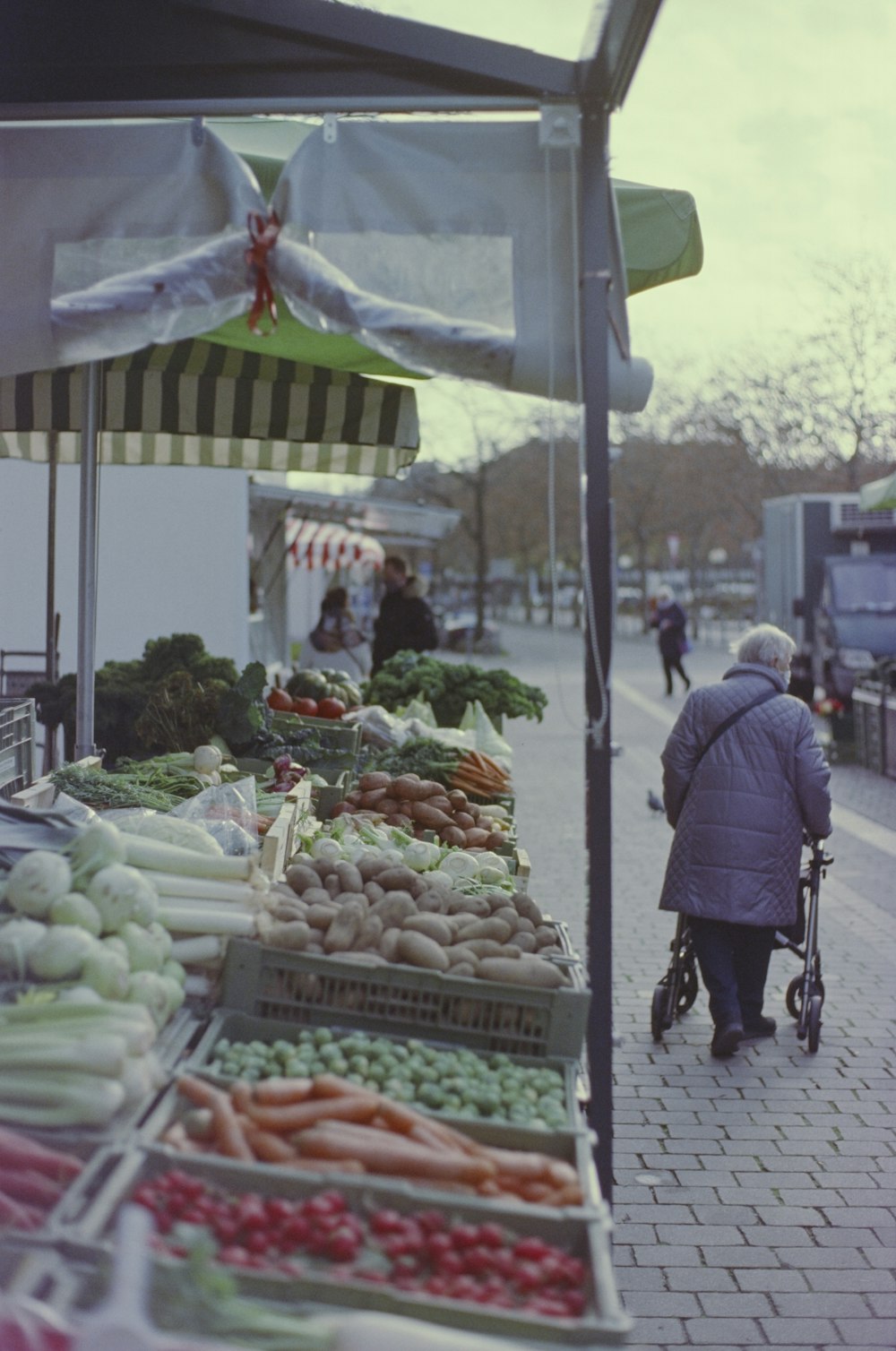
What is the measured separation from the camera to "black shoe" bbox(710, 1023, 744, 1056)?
621cm

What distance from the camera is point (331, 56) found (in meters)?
3.40

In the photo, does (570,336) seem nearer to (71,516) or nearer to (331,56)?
(331,56)

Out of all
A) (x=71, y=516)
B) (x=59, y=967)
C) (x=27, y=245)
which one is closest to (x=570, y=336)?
(x=27, y=245)

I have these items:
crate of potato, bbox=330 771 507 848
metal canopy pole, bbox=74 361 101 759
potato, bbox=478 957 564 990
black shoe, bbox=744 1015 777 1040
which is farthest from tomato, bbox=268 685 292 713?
potato, bbox=478 957 564 990

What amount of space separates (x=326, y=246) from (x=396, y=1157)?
6.82 feet

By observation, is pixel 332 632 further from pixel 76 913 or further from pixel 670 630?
pixel 76 913

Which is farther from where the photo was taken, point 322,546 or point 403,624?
point 322,546

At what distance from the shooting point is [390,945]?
370cm

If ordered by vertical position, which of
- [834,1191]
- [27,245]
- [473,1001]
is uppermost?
[27,245]

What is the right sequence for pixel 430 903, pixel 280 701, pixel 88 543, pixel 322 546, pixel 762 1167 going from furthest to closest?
pixel 322 546, pixel 280 701, pixel 88 543, pixel 762 1167, pixel 430 903

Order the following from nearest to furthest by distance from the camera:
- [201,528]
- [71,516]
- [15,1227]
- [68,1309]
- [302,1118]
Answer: [68,1309]
[15,1227]
[302,1118]
[71,516]
[201,528]

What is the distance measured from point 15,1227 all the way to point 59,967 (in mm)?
690

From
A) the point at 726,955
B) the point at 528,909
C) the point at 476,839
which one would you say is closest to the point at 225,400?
the point at 476,839

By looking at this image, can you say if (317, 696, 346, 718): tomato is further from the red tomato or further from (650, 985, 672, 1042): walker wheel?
(650, 985, 672, 1042): walker wheel
